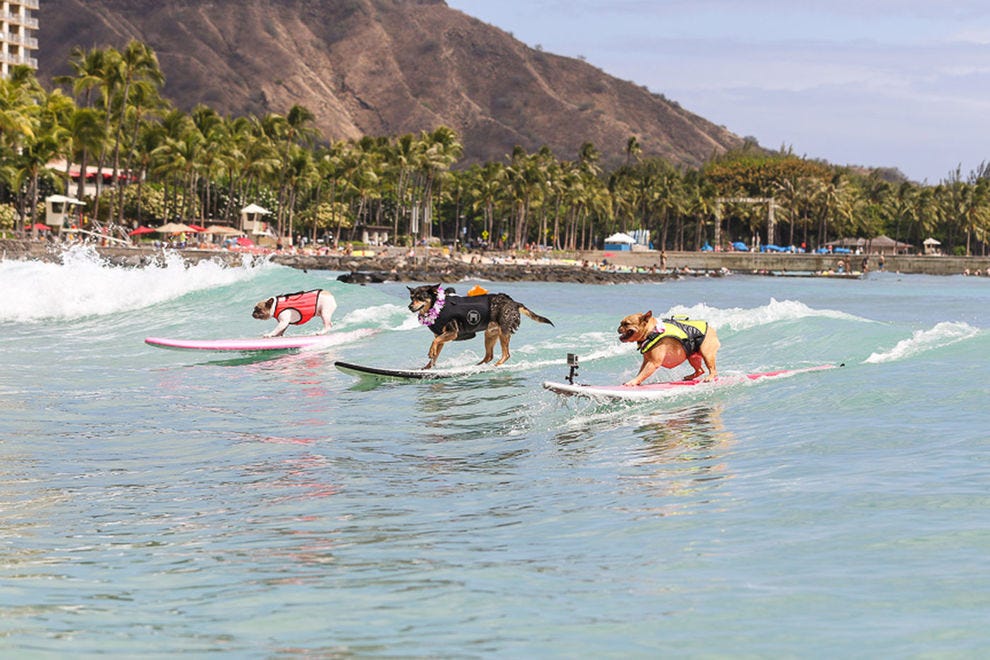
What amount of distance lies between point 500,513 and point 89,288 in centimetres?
3037

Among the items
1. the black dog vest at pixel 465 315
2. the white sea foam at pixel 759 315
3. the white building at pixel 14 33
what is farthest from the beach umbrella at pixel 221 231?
the black dog vest at pixel 465 315

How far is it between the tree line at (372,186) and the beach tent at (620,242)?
6.33 meters

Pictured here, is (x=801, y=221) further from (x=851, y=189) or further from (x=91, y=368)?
(x=91, y=368)

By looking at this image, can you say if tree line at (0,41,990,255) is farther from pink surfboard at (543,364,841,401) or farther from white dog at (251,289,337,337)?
pink surfboard at (543,364,841,401)

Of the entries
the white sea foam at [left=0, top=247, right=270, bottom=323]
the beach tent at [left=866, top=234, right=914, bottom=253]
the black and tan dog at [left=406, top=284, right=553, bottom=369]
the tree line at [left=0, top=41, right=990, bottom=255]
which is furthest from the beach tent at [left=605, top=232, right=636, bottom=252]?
the black and tan dog at [left=406, top=284, right=553, bottom=369]

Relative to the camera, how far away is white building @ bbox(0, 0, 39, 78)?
137375 millimetres

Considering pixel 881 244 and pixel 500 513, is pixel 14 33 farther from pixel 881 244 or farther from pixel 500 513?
pixel 500 513

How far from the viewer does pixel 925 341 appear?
19.8m

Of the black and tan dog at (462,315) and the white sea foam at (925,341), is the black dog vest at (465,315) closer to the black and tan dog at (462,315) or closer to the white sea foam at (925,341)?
the black and tan dog at (462,315)

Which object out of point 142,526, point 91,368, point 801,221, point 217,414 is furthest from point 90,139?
point 801,221

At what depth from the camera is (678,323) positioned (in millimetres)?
14656

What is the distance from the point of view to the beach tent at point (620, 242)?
5172 inches

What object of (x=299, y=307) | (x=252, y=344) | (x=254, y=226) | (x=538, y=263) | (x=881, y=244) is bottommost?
(x=252, y=344)

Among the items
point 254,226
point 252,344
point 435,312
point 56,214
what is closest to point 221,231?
point 56,214
